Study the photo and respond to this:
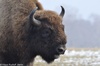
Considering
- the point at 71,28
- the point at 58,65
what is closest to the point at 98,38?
the point at 71,28

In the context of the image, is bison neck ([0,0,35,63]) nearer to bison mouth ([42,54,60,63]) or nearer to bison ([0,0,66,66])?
bison ([0,0,66,66])

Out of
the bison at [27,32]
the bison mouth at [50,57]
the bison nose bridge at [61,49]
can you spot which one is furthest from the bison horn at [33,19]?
the bison nose bridge at [61,49]

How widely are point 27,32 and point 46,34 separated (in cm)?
59

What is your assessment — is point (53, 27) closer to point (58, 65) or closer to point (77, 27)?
point (58, 65)

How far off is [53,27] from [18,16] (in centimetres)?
121

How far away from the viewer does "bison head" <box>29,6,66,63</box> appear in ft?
36.3

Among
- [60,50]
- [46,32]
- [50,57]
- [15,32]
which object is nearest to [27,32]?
[15,32]

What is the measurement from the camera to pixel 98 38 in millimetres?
107188

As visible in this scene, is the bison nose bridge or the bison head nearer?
the bison nose bridge

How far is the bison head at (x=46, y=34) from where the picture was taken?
1106 centimetres

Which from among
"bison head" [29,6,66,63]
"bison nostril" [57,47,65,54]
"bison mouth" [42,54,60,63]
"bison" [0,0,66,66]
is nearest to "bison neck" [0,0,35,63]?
"bison" [0,0,66,66]

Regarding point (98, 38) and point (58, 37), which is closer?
point (58, 37)

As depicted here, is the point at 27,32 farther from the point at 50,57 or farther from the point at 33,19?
the point at 50,57

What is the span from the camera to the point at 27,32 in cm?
1170
